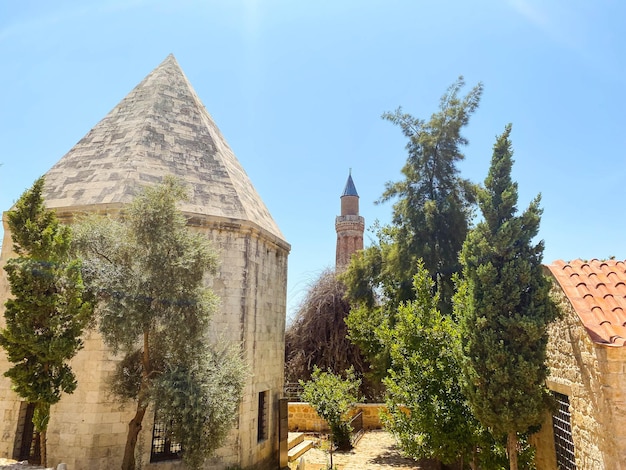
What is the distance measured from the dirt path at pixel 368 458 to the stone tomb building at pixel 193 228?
183cm

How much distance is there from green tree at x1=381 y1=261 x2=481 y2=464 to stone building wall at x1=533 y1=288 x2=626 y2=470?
1.56 m

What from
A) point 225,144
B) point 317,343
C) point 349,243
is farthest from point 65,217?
point 349,243

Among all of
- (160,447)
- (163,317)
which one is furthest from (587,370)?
(160,447)

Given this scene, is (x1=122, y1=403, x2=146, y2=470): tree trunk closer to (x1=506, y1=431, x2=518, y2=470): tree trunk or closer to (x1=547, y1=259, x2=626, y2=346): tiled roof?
(x1=506, y1=431, x2=518, y2=470): tree trunk

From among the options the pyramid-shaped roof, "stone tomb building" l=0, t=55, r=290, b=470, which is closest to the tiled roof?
"stone tomb building" l=0, t=55, r=290, b=470

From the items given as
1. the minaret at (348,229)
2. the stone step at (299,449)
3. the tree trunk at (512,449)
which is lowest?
the stone step at (299,449)

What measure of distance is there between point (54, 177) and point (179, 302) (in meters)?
6.16

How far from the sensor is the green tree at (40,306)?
18.3ft

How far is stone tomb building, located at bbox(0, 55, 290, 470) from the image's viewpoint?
782 cm

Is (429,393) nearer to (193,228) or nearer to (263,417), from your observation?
(263,417)

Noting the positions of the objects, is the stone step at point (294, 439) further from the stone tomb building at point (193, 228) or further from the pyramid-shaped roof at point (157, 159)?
the pyramid-shaped roof at point (157, 159)

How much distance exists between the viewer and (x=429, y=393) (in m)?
7.48

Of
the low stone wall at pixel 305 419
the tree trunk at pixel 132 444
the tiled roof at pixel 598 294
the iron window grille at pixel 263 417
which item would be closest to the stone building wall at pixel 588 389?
the tiled roof at pixel 598 294

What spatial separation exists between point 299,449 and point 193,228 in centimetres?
791
